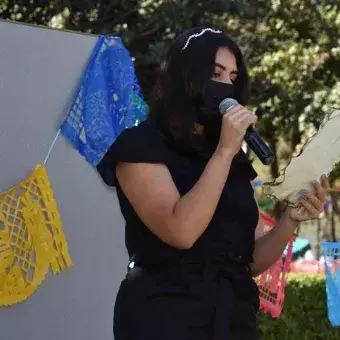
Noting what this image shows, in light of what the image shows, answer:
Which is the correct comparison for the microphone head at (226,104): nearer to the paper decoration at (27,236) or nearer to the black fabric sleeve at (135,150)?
the black fabric sleeve at (135,150)

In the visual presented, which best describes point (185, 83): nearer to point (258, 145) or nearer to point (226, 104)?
point (226, 104)

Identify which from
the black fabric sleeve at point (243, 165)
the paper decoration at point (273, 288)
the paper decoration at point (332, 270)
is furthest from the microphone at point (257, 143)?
the paper decoration at point (332, 270)

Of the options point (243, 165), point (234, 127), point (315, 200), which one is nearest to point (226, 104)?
point (234, 127)

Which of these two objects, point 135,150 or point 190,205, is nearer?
point 190,205

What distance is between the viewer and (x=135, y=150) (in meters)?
Result: 2.20

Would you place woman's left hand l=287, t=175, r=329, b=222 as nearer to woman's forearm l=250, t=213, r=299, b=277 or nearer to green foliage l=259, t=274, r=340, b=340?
woman's forearm l=250, t=213, r=299, b=277

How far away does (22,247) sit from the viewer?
3.59 m

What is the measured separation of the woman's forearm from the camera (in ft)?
7.97

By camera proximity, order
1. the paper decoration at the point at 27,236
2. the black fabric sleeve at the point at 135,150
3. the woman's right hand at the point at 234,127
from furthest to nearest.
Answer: the paper decoration at the point at 27,236 → the black fabric sleeve at the point at 135,150 → the woman's right hand at the point at 234,127

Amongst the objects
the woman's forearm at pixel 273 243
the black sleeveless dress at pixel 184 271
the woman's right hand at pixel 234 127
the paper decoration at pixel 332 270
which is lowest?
the paper decoration at pixel 332 270

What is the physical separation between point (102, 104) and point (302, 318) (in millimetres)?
2212

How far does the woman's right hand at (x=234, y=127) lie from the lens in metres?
2.09

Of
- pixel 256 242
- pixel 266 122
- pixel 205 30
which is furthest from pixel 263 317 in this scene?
pixel 266 122

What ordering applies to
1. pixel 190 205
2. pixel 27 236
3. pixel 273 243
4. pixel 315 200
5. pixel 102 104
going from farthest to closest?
1. pixel 102 104
2. pixel 27 236
3. pixel 273 243
4. pixel 315 200
5. pixel 190 205
